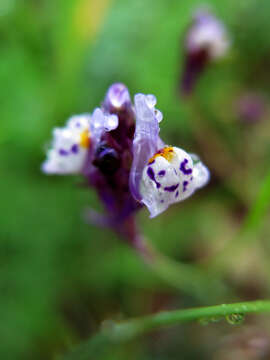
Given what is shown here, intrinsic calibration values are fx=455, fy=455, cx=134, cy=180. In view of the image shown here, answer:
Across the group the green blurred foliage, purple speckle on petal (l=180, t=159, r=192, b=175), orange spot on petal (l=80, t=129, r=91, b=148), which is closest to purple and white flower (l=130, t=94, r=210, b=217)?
purple speckle on petal (l=180, t=159, r=192, b=175)

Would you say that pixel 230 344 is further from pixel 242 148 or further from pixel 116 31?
pixel 116 31

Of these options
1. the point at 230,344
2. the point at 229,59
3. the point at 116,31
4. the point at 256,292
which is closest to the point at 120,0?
the point at 116,31

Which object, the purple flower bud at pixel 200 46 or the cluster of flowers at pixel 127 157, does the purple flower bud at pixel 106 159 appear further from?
the purple flower bud at pixel 200 46

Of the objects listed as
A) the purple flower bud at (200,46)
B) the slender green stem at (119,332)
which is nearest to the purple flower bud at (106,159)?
the slender green stem at (119,332)

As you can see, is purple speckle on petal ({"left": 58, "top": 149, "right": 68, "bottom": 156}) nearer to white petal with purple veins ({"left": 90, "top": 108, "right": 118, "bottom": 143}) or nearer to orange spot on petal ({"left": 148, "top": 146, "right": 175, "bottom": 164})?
white petal with purple veins ({"left": 90, "top": 108, "right": 118, "bottom": 143})

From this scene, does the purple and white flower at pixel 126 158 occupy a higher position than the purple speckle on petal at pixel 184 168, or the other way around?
the purple and white flower at pixel 126 158
